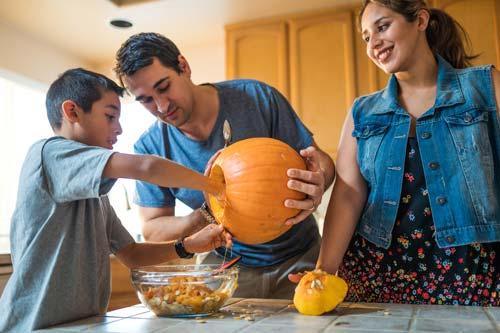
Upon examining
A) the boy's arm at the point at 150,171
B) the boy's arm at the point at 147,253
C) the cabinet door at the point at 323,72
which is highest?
the cabinet door at the point at 323,72

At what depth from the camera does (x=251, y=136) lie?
1330mm

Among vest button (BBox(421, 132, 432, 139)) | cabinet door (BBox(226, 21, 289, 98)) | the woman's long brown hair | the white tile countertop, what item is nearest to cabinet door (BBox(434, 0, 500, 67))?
cabinet door (BBox(226, 21, 289, 98))

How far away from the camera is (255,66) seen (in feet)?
9.84

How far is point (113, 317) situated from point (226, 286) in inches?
8.3

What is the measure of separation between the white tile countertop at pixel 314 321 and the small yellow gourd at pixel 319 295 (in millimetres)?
15

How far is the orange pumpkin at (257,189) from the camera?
91cm

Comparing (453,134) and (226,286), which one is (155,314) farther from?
(453,134)

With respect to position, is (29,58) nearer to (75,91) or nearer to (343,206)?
(75,91)

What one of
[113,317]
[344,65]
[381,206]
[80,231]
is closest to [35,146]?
[80,231]

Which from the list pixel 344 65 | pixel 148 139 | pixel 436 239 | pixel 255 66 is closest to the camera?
pixel 436 239

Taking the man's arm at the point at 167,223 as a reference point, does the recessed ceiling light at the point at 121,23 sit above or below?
above

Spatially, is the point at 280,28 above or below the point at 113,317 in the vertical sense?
above

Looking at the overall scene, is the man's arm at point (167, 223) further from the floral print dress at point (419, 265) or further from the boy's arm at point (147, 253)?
the floral print dress at point (419, 265)

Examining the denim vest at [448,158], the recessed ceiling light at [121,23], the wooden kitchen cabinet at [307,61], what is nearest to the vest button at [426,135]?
the denim vest at [448,158]
